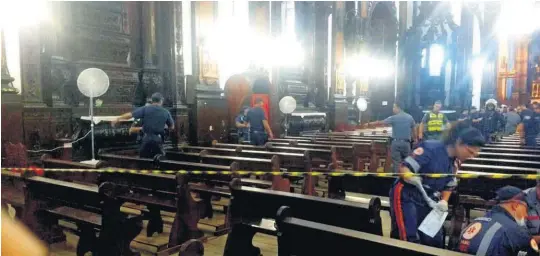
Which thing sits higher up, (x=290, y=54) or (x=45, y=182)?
(x=290, y=54)

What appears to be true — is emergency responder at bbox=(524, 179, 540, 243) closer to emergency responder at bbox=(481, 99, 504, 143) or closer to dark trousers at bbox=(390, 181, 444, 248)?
dark trousers at bbox=(390, 181, 444, 248)

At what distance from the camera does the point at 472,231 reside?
271cm

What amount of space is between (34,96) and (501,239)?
25.6ft

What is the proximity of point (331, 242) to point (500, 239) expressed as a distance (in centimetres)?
108

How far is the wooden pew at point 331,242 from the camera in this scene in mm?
2151

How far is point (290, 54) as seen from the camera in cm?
1502

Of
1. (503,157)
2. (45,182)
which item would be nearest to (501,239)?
(45,182)


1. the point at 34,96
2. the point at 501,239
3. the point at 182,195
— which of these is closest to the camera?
the point at 501,239

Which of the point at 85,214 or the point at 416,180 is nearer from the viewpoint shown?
the point at 416,180

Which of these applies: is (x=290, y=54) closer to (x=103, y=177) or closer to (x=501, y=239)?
(x=103, y=177)

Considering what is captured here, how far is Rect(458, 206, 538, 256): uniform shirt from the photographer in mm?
2549

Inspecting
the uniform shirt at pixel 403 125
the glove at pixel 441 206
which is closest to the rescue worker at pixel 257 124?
the uniform shirt at pixel 403 125

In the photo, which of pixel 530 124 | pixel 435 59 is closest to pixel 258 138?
pixel 530 124

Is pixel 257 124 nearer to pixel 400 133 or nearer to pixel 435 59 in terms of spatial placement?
pixel 400 133
